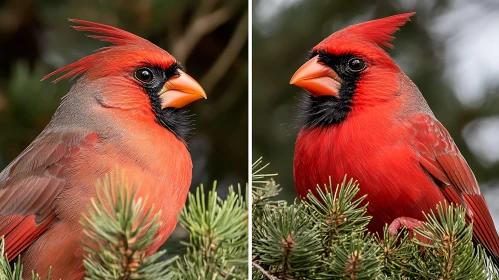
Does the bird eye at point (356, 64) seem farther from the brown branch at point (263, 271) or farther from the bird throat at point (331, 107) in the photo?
the brown branch at point (263, 271)

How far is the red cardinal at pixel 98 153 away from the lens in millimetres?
2043

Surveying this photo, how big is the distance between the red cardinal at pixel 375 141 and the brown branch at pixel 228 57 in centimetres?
53

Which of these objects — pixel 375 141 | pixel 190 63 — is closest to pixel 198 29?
pixel 190 63

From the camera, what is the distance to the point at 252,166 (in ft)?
7.79

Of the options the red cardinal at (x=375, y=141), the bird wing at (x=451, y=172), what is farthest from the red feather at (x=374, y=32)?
the bird wing at (x=451, y=172)

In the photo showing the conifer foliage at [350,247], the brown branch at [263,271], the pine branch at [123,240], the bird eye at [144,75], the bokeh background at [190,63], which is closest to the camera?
the pine branch at [123,240]

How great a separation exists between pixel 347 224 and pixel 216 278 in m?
0.42

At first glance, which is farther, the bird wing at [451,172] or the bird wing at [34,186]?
the bird wing at [451,172]

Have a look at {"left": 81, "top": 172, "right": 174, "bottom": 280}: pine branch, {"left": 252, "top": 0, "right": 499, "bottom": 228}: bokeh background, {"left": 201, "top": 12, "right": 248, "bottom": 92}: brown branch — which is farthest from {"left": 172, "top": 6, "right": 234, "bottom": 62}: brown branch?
{"left": 81, "top": 172, "right": 174, "bottom": 280}: pine branch

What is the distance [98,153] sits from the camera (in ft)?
6.97

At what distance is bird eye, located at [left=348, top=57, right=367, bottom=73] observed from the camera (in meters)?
2.20

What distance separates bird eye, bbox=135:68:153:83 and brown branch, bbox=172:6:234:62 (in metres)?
0.45

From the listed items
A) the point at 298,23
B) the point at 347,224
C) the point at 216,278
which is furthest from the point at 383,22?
the point at 216,278

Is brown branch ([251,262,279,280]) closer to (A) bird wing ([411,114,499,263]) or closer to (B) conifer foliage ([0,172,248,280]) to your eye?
(B) conifer foliage ([0,172,248,280])
